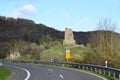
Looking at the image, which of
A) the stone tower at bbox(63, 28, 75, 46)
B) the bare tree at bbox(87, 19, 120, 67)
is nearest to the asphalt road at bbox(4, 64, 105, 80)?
the bare tree at bbox(87, 19, 120, 67)

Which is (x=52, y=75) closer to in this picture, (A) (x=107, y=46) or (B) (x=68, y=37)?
(A) (x=107, y=46)

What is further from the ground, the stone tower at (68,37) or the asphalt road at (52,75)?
the stone tower at (68,37)

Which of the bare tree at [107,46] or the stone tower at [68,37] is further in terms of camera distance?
the stone tower at [68,37]

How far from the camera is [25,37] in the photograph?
171 m

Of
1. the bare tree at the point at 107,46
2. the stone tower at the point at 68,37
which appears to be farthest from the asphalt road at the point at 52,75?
the stone tower at the point at 68,37

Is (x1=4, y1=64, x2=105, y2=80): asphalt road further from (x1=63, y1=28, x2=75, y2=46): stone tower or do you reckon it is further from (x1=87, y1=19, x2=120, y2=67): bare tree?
(x1=63, y1=28, x2=75, y2=46): stone tower

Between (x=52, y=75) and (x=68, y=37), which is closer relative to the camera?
(x=52, y=75)

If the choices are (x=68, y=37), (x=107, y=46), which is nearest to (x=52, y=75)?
(x=107, y=46)

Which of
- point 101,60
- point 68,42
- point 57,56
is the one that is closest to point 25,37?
point 68,42

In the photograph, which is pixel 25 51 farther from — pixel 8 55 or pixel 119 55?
pixel 119 55

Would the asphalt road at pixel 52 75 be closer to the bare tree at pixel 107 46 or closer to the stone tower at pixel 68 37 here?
the bare tree at pixel 107 46

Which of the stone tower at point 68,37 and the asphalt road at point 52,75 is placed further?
the stone tower at point 68,37

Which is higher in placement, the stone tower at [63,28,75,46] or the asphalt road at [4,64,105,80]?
the stone tower at [63,28,75,46]

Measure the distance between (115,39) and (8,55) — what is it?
62872 millimetres
